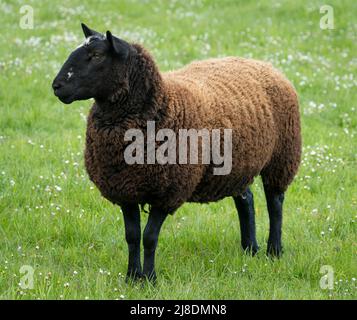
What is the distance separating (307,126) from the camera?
32.5 feet

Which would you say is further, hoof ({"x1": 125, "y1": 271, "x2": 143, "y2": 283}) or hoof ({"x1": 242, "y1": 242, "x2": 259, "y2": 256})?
hoof ({"x1": 242, "y1": 242, "x2": 259, "y2": 256})

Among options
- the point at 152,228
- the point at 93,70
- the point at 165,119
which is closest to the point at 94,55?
the point at 93,70

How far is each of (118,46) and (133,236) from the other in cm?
156

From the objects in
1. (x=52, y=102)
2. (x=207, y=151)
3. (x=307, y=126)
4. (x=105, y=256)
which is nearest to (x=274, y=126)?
(x=207, y=151)

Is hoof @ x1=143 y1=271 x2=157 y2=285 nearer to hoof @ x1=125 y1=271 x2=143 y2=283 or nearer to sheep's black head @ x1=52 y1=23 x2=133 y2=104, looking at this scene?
hoof @ x1=125 y1=271 x2=143 y2=283

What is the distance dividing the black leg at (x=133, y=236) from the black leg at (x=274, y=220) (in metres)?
1.45

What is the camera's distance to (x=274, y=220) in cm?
678

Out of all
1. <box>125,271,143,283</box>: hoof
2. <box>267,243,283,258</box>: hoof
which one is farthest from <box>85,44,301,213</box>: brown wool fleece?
<box>125,271,143,283</box>: hoof

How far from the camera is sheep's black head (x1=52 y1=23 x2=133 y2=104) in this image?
5.21m

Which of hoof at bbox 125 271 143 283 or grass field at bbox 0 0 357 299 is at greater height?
grass field at bbox 0 0 357 299

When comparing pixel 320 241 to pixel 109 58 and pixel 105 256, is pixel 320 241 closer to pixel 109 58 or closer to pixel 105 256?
pixel 105 256

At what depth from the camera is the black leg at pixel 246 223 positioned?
6.80 metres

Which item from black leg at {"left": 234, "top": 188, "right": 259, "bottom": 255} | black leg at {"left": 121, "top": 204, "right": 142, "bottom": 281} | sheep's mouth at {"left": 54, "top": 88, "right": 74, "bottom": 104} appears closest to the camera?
sheep's mouth at {"left": 54, "top": 88, "right": 74, "bottom": 104}
